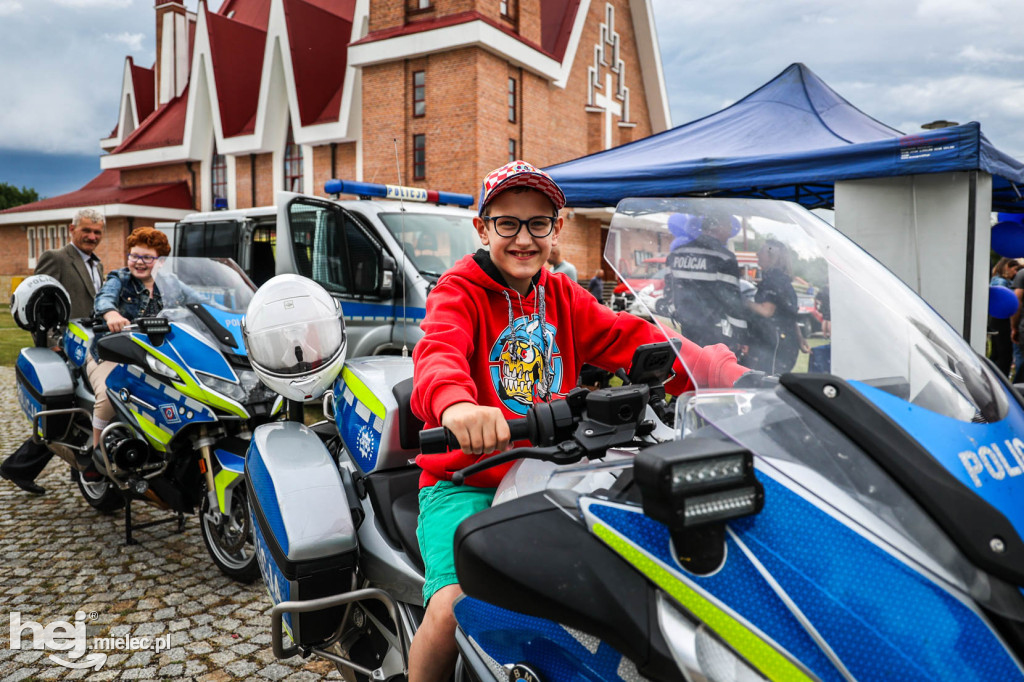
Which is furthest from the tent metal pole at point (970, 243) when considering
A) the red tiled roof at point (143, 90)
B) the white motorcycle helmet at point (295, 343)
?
the red tiled roof at point (143, 90)

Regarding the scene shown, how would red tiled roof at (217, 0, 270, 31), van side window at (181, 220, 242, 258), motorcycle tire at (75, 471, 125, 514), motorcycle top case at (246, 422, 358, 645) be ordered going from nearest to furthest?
motorcycle top case at (246, 422, 358, 645)
motorcycle tire at (75, 471, 125, 514)
van side window at (181, 220, 242, 258)
red tiled roof at (217, 0, 270, 31)

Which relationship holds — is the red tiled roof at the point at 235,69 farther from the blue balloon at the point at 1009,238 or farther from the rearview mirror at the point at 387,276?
the blue balloon at the point at 1009,238

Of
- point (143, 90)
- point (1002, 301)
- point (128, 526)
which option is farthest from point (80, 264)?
point (143, 90)

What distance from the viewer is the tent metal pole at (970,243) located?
5.34 meters

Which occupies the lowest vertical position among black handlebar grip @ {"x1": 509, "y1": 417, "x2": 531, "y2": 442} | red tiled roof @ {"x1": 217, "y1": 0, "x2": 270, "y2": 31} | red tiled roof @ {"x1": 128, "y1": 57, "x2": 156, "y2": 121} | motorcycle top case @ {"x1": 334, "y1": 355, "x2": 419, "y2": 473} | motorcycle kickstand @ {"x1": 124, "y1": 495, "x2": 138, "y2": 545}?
motorcycle kickstand @ {"x1": 124, "y1": 495, "x2": 138, "y2": 545}

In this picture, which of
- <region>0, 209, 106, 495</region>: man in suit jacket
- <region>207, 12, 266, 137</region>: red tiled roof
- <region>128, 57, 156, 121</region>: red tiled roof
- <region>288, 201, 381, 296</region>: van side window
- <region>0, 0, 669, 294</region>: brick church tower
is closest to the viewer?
<region>0, 209, 106, 495</region>: man in suit jacket

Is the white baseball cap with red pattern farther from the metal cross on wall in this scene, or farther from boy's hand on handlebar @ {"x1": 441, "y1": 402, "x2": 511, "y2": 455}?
the metal cross on wall

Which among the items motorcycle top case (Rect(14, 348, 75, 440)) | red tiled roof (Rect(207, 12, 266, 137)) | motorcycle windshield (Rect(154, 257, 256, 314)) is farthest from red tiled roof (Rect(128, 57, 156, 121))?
motorcycle windshield (Rect(154, 257, 256, 314))

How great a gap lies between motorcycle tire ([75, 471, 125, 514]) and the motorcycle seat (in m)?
3.43

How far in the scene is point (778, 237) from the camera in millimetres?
1461

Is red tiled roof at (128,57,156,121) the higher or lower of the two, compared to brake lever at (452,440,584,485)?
higher

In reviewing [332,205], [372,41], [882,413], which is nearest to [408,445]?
[882,413]

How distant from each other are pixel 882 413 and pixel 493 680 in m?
0.84

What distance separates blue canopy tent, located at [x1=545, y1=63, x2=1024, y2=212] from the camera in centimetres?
535
